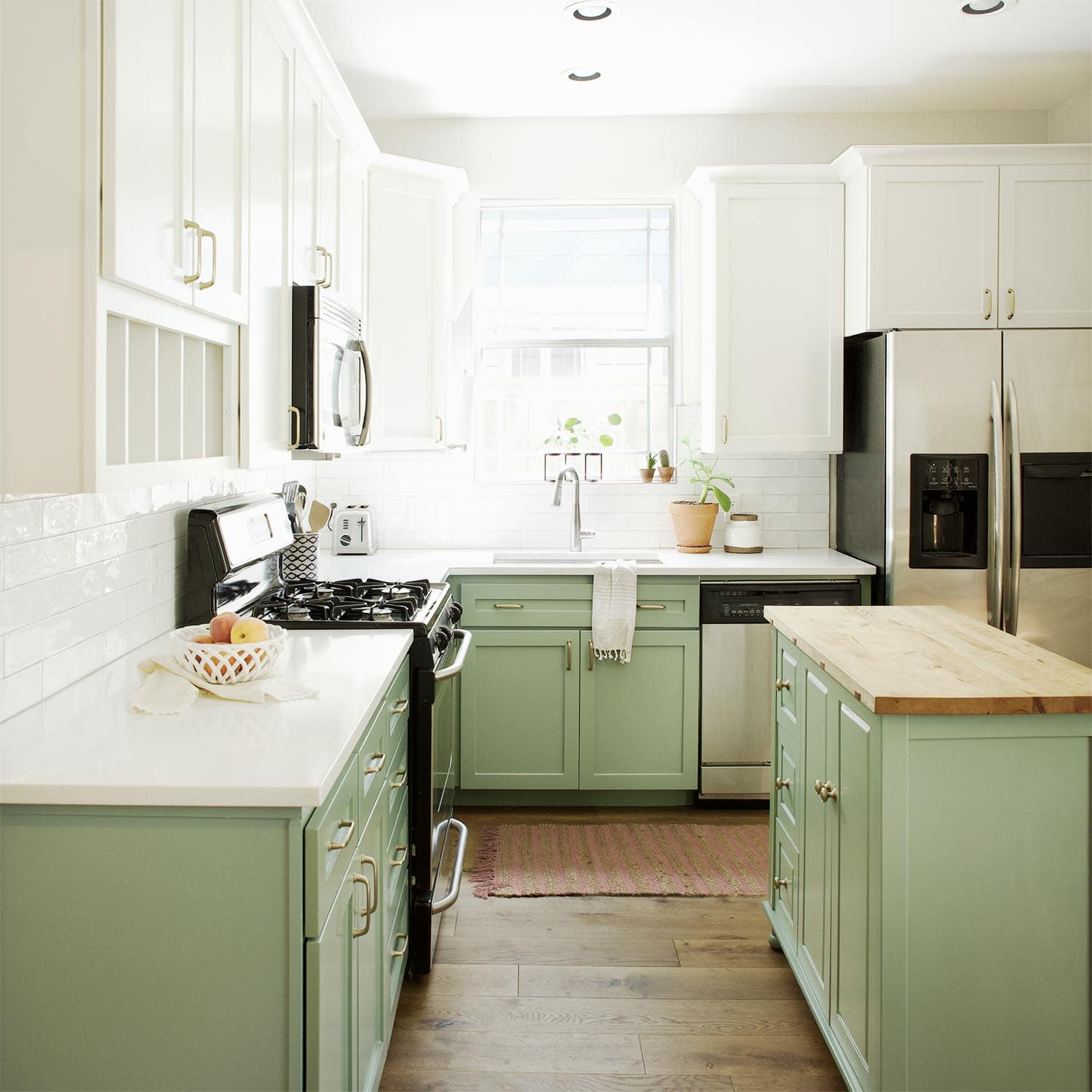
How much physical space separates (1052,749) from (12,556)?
5.99 ft

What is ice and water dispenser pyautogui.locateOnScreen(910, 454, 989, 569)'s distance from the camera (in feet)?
11.5

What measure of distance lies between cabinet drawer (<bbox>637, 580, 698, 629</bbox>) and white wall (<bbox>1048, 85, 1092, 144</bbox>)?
2.25 meters

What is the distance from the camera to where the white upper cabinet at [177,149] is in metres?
1.40

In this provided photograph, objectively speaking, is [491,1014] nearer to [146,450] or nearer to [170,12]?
[146,450]

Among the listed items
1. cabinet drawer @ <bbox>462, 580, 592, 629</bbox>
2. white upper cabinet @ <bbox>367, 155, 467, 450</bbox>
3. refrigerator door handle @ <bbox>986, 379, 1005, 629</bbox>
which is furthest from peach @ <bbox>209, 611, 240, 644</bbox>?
refrigerator door handle @ <bbox>986, 379, 1005, 629</bbox>

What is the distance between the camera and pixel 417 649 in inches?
98.2

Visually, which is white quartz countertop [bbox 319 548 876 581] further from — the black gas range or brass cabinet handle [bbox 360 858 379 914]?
brass cabinet handle [bbox 360 858 379 914]

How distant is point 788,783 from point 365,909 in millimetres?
1182

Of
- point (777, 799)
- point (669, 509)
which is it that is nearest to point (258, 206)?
point (777, 799)

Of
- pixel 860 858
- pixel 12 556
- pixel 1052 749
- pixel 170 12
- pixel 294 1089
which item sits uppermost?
pixel 170 12

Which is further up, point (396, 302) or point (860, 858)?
point (396, 302)

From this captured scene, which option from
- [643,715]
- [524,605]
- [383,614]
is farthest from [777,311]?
[383,614]

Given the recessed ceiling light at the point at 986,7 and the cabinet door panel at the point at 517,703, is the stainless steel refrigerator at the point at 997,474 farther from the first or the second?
the cabinet door panel at the point at 517,703

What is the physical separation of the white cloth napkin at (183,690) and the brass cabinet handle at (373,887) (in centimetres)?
32
